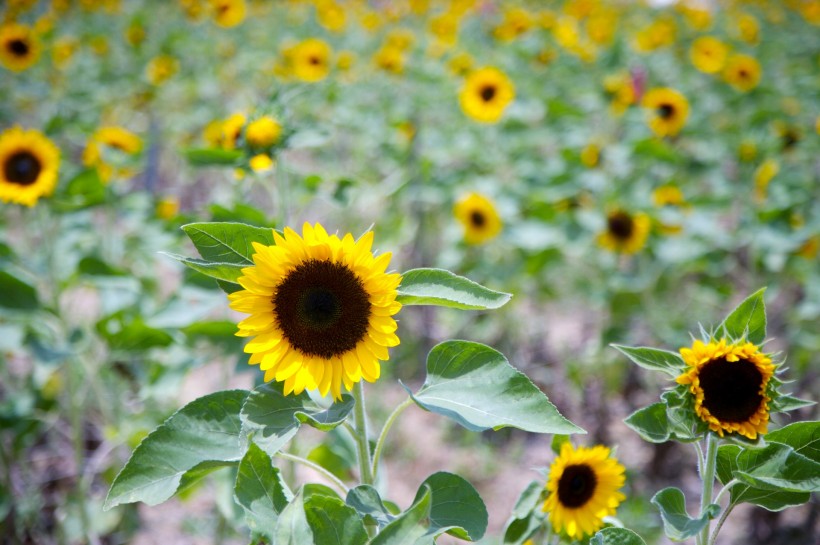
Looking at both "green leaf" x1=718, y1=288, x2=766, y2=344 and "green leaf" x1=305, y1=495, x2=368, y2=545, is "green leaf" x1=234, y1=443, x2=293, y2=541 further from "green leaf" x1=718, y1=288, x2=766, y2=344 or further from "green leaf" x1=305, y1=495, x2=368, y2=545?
"green leaf" x1=718, y1=288, x2=766, y2=344

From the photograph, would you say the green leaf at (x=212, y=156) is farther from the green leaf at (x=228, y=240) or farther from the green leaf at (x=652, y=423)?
the green leaf at (x=652, y=423)

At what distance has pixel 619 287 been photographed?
2.38 meters

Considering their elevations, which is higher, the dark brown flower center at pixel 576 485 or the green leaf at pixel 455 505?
the green leaf at pixel 455 505

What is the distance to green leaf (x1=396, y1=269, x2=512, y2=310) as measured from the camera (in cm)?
73

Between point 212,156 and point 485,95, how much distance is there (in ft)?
5.89

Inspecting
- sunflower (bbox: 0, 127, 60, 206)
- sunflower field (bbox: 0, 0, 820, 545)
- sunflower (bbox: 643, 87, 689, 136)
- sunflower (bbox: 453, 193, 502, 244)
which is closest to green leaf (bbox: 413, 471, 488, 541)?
sunflower field (bbox: 0, 0, 820, 545)

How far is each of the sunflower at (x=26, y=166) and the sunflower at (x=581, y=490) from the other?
4.65 feet

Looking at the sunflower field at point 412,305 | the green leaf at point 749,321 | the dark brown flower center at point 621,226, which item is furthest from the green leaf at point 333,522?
the dark brown flower center at point 621,226

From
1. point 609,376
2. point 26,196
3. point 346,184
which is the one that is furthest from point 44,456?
point 609,376

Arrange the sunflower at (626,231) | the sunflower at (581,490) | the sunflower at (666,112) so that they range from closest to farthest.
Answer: the sunflower at (581,490)
the sunflower at (626,231)
the sunflower at (666,112)

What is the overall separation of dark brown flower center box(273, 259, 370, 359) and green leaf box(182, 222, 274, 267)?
0.05 m

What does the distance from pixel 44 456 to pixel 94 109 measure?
1991mm

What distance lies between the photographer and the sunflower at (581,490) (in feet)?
3.02

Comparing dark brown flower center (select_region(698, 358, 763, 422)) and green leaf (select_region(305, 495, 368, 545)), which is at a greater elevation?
dark brown flower center (select_region(698, 358, 763, 422))
